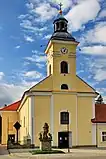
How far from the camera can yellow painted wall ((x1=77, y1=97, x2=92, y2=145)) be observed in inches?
1587

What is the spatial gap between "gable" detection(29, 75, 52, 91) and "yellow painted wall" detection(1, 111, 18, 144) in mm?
16665

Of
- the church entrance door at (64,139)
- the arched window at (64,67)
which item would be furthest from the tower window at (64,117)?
the arched window at (64,67)

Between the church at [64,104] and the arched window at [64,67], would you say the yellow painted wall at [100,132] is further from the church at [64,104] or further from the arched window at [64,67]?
the arched window at [64,67]

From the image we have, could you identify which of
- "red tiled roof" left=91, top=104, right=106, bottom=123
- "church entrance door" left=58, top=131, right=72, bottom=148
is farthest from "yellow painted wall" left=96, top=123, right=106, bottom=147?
"church entrance door" left=58, top=131, right=72, bottom=148

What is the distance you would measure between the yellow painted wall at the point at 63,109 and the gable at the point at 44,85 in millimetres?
1323

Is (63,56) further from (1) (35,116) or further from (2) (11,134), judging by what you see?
(2) (11,134)

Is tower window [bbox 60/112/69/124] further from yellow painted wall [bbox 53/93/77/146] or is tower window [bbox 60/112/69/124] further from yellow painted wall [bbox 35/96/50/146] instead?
yellow painted wall [bbox 35/96/50/146]

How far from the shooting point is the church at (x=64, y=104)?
39.5 meters

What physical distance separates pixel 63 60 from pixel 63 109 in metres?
6.40

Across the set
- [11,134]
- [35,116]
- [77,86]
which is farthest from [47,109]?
[11,134]

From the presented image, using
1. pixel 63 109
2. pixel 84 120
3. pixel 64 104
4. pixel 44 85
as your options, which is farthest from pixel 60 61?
pixel 84 120

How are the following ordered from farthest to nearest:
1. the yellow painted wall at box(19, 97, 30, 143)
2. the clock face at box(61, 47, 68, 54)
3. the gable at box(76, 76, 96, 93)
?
1. the clock face at box(61, 47, 68, 54)
2. the yellow painted wall at box(19, 97, 30, 143)
3. the gable at box(76, 76, 96, 93)

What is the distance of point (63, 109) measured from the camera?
40125 mm

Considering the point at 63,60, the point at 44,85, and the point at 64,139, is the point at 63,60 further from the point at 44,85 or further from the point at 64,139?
the point at 64,139
